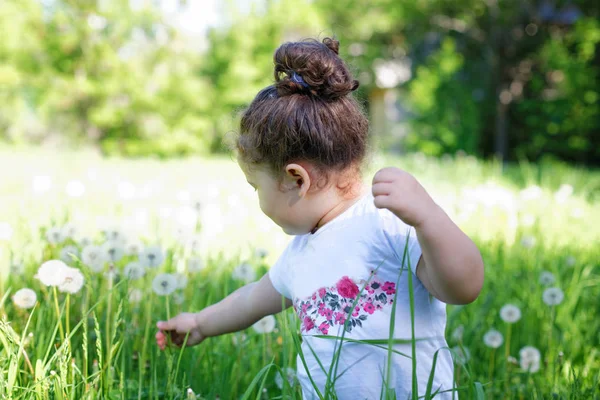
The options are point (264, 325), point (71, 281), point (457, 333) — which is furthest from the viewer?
point (457, 333)

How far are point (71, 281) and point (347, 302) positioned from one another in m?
0.61

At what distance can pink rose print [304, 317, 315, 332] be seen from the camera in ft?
4.29

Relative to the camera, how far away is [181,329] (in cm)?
154

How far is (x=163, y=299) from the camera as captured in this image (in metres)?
2.00

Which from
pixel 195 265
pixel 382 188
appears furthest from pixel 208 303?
pixel 382 188

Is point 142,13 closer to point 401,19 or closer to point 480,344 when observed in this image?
point 401,19

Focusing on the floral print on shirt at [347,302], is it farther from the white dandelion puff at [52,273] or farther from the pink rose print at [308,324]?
the white dandelion puff at [52,273]

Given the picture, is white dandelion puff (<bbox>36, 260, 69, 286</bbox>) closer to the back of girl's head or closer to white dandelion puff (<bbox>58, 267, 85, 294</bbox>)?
white dandelion puff (<bbox>58, 267, 85, 294</bbox>)

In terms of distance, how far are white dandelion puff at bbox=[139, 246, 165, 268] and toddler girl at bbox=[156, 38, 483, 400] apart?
1.59 feet

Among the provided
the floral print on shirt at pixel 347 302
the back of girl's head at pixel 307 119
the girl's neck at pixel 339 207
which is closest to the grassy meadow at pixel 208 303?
the floral print on shirt at pixel 347 302

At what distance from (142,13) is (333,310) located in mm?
14103

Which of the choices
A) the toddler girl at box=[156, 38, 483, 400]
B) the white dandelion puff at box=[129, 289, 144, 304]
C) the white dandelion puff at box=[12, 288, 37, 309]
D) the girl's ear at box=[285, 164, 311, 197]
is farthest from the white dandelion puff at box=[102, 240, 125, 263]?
the girl's ear at box=[285, 164, 311, 197]

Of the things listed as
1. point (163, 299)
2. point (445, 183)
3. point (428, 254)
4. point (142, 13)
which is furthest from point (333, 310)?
point (142, 13)

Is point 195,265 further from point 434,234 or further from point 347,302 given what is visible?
point 434,234
